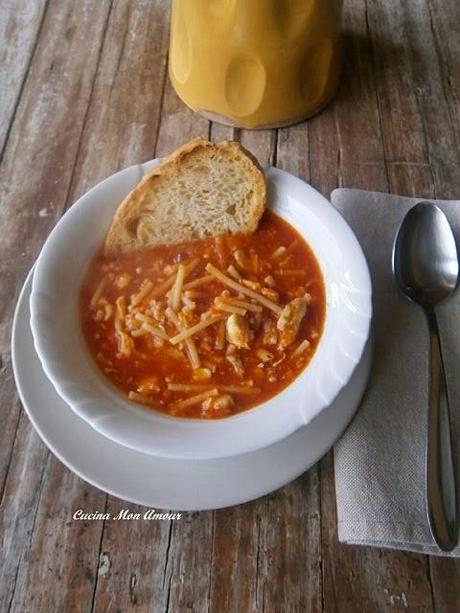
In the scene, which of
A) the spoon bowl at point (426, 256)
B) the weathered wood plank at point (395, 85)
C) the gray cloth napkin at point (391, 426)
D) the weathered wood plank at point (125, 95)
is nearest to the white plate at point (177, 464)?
the gray cloth napkin at point (391, 426)

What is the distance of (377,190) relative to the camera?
1.60 m

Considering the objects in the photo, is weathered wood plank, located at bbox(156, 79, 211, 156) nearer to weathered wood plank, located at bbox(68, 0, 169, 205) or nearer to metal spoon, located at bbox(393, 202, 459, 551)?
weathered wood plank, located at bbox(68, 0, 169, 205)

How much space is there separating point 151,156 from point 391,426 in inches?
37.3

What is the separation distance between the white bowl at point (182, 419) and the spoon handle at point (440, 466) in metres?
0.20

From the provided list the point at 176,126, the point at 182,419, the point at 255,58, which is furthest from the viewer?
the point at 176,126

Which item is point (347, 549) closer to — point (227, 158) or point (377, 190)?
point (227, 158)

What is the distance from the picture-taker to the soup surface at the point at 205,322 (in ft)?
3.67

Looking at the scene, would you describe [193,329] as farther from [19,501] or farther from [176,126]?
[176,126]

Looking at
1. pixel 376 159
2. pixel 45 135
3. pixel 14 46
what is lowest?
pixel 376 159

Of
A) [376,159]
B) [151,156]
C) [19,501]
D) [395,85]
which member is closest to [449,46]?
[395,85]

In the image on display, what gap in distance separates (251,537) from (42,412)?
1.45 feet

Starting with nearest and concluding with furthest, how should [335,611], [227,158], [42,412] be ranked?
1. [335,611]
2. [42,412]
3. [227,158]

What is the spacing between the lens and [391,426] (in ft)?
3.82

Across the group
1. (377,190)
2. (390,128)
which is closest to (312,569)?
(377,190)
